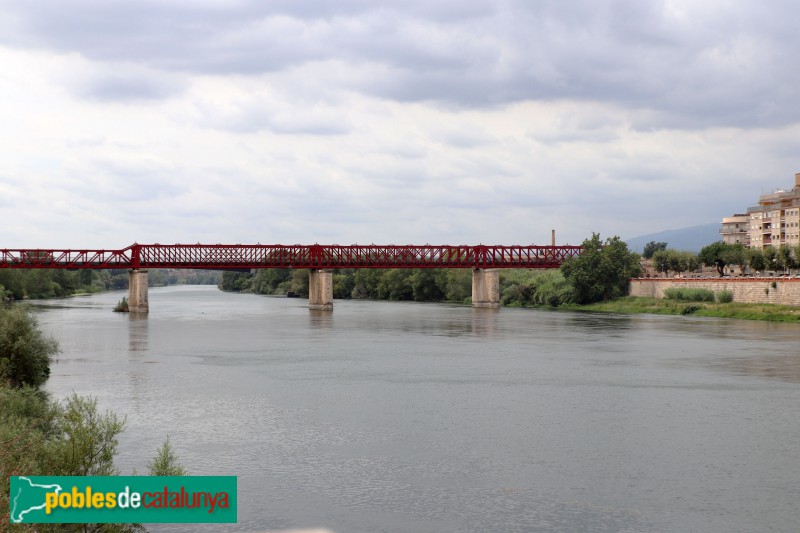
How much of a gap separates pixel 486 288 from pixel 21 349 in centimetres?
10435

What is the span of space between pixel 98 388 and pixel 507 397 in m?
18.2

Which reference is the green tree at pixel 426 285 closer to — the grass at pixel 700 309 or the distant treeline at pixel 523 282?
the distant treeline at pixel 523 282

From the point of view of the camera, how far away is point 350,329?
79.5 m

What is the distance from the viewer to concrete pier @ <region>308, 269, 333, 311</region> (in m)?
122

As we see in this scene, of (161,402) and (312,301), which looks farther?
(312,301)

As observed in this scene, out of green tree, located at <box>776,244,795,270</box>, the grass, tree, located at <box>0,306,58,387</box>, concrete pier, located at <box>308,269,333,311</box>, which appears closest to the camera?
tree, located at <box>0,306,58,387</box>

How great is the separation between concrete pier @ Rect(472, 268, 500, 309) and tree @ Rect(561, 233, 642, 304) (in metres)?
13.5

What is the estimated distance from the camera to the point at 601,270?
120 meters

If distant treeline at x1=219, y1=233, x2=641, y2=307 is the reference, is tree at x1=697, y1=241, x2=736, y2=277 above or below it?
above

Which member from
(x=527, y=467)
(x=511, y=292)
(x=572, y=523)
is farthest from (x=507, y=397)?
(x=511, y=292)

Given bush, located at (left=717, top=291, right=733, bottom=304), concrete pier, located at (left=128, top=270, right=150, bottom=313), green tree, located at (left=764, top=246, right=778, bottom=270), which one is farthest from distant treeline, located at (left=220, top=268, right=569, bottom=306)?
concrete pier, located at (left=128, top=270, right=150, bottom=313)

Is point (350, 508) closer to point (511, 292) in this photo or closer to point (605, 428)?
point (605, 428)

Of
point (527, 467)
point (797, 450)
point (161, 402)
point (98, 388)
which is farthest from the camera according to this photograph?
point (98, 388)

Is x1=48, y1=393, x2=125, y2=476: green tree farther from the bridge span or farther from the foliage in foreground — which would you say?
the bridge span
